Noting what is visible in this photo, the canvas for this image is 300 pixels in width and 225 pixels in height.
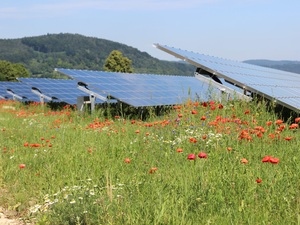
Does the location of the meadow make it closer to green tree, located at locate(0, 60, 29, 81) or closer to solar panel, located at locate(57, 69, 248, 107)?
solar panel, located at locate(57, 69, 248, 107)

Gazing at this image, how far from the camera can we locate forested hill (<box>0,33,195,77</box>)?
123875 mm

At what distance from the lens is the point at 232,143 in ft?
17.6

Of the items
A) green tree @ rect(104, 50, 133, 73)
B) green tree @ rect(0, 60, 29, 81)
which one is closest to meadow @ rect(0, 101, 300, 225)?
green tree @ rect(104, 50, 133, 73)

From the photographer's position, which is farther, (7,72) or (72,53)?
(72,53)

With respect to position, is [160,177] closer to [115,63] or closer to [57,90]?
[57,90]

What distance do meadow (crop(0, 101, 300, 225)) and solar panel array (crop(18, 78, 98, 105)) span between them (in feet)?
46.7

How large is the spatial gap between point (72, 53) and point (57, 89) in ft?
404

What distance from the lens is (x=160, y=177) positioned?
4.25m

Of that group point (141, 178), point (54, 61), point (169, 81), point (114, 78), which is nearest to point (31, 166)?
point (141, 178)

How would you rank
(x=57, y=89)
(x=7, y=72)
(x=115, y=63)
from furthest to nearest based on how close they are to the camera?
(x=7, y=72) → (x=115, y=63) → (x=57, y=89)

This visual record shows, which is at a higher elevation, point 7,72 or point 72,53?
point 72,53

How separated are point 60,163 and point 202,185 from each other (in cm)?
234

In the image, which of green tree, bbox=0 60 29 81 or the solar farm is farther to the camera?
green tree, bbox=0 60 29 81

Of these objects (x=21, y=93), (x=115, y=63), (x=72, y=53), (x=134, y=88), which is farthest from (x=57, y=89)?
(x=72, y=53)
